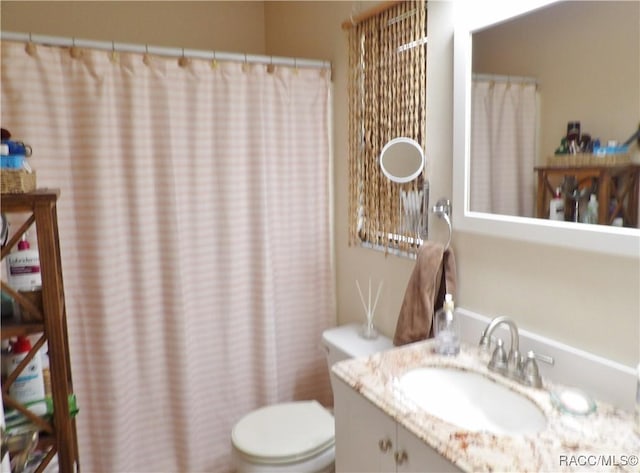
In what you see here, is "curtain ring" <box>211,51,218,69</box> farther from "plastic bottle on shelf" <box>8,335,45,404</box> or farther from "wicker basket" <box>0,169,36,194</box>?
"plastic bottle on shelf" <box>8,335,45,404</box>

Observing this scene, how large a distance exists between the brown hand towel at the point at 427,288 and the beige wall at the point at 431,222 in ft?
0.17

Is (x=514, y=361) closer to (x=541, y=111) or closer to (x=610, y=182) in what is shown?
(x=610, y=182)

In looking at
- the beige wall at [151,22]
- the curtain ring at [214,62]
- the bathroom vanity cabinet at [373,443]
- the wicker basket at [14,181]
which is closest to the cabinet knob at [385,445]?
the bathroom vanity cabinet at [373,443]

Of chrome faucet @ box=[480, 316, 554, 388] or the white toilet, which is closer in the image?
chrome faucet @ box=[480, 316, 554, 388]

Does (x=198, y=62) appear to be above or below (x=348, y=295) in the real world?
above

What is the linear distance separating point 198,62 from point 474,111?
1.13 meters

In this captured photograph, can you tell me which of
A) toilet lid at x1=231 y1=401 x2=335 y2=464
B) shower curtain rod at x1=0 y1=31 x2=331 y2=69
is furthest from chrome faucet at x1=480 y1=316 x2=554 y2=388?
shower curtain rod at x1=0 y1=31 x2=331 y2=69

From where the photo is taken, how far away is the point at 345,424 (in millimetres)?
1301

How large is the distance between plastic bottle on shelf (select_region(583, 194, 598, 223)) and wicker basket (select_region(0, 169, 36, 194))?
1.39 meters

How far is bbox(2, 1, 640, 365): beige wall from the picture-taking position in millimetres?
1141

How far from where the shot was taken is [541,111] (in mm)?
1222

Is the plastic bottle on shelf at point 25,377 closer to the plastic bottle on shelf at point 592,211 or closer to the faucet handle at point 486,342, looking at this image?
the faucet handle at point 486,342

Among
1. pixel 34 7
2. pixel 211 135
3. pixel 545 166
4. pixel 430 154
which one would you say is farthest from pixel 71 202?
pixel 545 166

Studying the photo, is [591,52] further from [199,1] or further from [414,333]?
[199,1]
